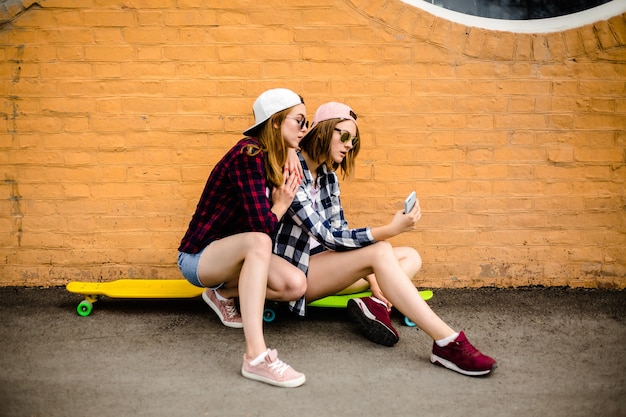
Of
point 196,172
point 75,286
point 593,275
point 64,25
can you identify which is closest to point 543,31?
point 593,275

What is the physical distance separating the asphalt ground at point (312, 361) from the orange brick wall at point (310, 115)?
344mm

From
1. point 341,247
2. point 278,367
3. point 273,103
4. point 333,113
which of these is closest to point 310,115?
point 333,113

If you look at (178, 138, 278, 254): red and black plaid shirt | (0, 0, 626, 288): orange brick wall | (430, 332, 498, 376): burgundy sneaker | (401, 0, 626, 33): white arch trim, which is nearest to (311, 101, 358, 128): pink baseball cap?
(178, 138, 278, 254): red and black plaid shirt

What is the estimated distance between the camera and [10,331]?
373cm

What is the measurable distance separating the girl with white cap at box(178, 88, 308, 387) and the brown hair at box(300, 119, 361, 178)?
0.28ft

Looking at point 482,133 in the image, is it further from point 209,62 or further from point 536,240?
point 209,62

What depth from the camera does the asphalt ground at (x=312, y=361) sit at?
9.34 feet

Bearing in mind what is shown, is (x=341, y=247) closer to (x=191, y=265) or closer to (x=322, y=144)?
(x=322, y=144)

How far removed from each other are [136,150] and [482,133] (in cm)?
241

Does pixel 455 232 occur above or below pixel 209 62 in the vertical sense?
below

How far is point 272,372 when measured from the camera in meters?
3.02

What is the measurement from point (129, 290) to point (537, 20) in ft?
10.9

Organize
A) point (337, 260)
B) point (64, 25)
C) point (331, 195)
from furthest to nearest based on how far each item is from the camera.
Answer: point (64, 25), point (331, 195), point (337, 260)

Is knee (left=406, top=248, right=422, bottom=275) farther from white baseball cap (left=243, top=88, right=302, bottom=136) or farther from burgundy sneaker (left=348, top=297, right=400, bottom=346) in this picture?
white baseball cap (left=243, top=88, right=302, bottom=136)
